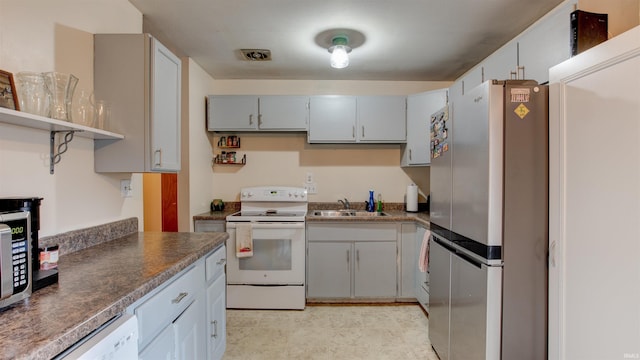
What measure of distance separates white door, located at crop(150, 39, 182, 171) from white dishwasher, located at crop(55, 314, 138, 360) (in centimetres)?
97

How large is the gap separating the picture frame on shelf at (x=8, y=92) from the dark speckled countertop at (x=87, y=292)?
66 centimetres

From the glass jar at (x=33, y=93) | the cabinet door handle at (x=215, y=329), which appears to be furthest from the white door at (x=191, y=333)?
the glass jar at (x=33, y=93)

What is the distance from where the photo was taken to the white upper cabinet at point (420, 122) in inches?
121

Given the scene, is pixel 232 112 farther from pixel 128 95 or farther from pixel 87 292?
pixel 87 292

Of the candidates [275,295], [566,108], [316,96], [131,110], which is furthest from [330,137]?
[566,108]

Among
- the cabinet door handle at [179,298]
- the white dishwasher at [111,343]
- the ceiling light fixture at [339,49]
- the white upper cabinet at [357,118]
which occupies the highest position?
the ceiling light fixture at [339,49]

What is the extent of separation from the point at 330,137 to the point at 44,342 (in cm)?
276

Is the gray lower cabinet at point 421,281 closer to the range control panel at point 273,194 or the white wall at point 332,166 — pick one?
the white wall at point 332,166

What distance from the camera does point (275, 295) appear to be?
9.32 ft

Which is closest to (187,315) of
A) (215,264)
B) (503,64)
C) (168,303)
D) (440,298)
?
(168,303)

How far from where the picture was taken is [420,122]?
10.3 ft

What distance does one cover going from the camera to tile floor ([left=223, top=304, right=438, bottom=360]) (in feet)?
7.11

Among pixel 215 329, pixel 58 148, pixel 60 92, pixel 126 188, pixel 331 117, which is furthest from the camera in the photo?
pixel 331 117

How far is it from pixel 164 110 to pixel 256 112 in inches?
58.5
